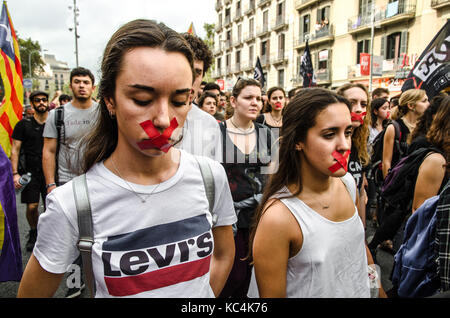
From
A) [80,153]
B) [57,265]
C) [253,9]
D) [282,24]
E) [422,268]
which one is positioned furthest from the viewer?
[253,9]

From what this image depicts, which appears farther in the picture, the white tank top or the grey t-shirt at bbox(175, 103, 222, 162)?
the grey t-shirt at bbox(175, 103, 222, 162)

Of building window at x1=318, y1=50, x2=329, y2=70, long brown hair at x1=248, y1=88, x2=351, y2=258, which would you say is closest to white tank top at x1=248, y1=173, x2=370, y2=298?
long brown hair at x1=248, y1=88, x2=351, y2=258

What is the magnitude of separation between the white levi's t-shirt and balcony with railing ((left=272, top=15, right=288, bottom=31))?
2850cm

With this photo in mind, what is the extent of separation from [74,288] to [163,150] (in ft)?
7.63

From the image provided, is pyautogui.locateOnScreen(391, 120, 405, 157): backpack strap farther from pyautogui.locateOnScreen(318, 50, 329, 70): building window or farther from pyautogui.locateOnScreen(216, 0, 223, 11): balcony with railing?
pyautogui.locateOnScreen(216, 0, 223, 11): balcony with railing

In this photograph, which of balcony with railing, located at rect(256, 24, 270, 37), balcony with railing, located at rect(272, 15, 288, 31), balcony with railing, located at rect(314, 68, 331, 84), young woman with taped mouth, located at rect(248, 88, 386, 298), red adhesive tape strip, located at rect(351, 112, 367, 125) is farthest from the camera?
balcony with railing, located at rect(256, 24, 270, 37)

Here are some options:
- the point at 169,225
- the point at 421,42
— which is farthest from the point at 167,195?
the point at 421,42

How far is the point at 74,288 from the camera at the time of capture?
8.95ft

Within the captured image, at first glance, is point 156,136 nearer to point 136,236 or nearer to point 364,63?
point 136,236

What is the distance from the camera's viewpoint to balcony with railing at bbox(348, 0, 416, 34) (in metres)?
17.1

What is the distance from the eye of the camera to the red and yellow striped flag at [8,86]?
274 cm

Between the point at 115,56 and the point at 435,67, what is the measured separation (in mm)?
3831

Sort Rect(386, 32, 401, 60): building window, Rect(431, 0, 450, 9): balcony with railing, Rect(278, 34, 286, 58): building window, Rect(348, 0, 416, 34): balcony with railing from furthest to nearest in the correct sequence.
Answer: Rect(278, 34, 286, 58): building window < Rect(386, 32, 401, 60): building window < Rect(348, 0, 416, 34): balcony with railing < Rect(431, 0, 450, 9): balcony with railing
